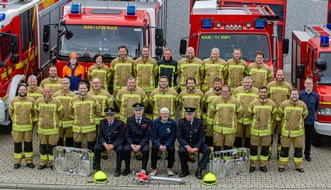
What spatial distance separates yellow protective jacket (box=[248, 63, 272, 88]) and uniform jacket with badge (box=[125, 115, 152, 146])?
280 centimetres

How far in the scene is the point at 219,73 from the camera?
56.0 feet

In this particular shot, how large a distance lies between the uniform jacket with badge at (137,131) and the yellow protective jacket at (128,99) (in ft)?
2.64

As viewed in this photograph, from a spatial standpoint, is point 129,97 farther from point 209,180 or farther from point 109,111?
point 209,180

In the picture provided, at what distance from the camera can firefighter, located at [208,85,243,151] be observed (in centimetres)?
1543

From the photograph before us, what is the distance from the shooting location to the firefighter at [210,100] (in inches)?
626

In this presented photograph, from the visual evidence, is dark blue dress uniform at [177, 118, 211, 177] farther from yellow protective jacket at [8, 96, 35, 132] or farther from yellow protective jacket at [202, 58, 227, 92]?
yellow protective jacket at [8, 96, 35, 132]

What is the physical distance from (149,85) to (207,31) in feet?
6.91

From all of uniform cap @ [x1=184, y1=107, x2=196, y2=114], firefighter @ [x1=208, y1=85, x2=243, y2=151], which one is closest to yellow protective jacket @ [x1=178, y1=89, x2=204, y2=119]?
firefighter @ [x1=208, y1=85, x2=243, y2=151]

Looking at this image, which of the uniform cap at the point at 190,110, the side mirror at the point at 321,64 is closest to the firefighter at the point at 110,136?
the uniform cap at the point at 190,110

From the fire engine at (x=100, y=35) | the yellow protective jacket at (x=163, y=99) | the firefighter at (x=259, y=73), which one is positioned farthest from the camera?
the fire engine at (x=100, y=35)

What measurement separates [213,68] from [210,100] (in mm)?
1307

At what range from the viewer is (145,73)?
17.1 m

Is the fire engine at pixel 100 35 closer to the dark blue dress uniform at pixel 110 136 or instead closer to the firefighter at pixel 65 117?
the firefighter at pixel 65 117

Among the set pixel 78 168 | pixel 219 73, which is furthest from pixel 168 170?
pixel 219 73
